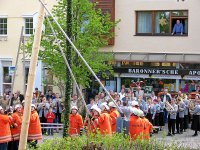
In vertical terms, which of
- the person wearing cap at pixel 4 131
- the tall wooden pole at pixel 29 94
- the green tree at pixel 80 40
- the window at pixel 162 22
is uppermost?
the window at pixel 162 22

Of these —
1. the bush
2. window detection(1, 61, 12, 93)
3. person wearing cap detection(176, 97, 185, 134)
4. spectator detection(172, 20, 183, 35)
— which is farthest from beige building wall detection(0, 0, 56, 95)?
the bush

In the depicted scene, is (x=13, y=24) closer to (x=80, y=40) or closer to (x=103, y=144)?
(x=80, y=40)

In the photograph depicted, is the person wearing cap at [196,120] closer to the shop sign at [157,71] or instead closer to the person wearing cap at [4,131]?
the shop sign at [157,71]

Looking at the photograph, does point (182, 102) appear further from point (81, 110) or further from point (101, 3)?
point (101, 3)

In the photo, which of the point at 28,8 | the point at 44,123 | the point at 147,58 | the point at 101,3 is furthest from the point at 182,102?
the point at 28,8

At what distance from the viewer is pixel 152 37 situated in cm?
3431

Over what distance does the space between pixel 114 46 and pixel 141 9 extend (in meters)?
2.70

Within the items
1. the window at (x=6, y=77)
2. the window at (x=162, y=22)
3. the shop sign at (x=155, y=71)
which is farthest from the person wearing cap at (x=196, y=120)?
the window at (x=6, y=77)

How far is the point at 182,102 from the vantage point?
Answer: 26000 millimetres

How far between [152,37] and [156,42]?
1.26 feet

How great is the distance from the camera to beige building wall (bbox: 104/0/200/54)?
33.1m

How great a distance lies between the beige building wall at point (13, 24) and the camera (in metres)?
37.8

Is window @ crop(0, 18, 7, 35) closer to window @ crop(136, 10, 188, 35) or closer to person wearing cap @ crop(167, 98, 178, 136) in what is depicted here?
→ window @ crop(136, 10, 188, 35)

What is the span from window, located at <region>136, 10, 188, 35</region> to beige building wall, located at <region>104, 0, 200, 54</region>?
0.26 metres
